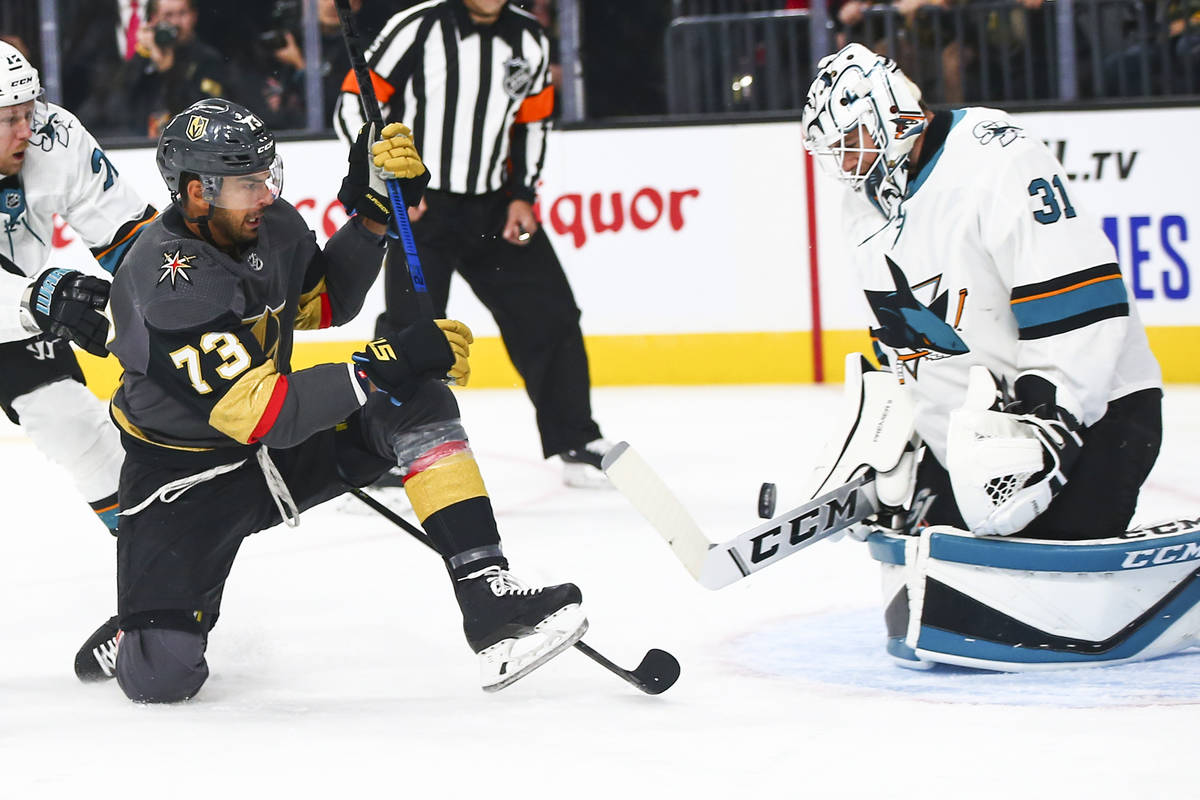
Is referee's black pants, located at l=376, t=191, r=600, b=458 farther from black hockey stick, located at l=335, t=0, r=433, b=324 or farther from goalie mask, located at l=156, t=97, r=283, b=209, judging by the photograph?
goalie mask, located at l=156, t=97, r=283, b=209

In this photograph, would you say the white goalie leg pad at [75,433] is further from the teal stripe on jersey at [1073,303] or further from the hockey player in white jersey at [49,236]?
the teal stripe on jersey at [1073,303]

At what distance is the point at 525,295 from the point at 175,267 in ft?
6.55

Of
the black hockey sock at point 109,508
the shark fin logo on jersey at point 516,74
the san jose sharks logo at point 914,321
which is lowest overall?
the black hockey sock at point 109,508

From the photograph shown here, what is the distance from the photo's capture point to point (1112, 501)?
2.47 meters

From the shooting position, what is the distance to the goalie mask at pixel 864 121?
8.07 feet

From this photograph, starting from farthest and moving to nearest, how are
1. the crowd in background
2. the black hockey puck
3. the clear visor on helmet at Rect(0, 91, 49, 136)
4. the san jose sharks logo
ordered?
1. the crowd in background
2. the clear visor on helmet at Rect(0, 91, 49, 136)
3. the black hockey puck
4. the san jose sharks logo

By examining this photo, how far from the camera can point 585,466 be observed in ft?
14.5

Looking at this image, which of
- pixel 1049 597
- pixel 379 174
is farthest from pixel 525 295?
pixel 1049 597

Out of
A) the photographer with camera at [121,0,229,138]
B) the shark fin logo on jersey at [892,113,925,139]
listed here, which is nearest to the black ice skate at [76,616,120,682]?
the shark fin logo on jersey at [892,113,925,139]

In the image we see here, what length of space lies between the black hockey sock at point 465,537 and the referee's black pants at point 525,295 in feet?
6.19

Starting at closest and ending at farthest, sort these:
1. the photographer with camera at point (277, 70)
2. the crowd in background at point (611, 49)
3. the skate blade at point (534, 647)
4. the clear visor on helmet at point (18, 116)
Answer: the skate blade at point (534, 647), the clear visor on helmet at point (18, 116), the crowd in background at point (611, 49), the photographer with camera at point (277, 70)

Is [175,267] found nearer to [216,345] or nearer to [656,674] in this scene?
[216,345]

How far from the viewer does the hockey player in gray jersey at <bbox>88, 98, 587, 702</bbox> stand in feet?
7.66

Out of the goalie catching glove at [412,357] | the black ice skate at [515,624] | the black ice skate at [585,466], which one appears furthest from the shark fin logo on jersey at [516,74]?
the black ice skate at [515,624]
